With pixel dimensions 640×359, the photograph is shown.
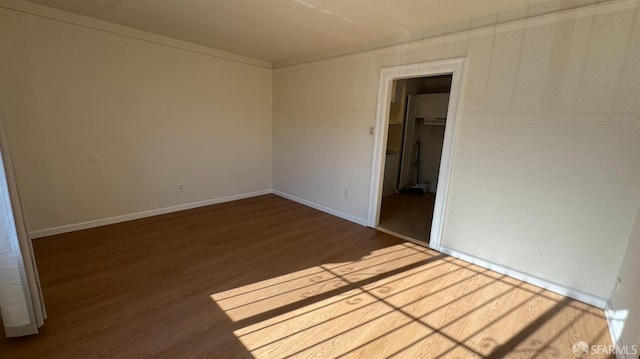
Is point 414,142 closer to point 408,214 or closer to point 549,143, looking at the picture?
point 408,214

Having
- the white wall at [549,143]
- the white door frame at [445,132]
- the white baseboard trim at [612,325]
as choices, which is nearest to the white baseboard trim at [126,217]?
the white door frame at [445,132]

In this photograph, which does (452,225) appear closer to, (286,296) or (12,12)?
(286,296)

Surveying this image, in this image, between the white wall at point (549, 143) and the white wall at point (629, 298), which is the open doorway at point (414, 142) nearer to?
the white wall at point (549, 143)

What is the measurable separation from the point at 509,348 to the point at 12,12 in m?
5.21

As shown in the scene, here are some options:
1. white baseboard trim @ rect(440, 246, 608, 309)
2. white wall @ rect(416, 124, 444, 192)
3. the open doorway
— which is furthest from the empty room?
white wall @ rect(416, 124, 444, 192)

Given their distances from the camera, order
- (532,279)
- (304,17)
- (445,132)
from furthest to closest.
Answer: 1. (445,132)
2. (304,17)
3. (532,279)

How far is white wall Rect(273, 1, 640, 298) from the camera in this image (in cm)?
199

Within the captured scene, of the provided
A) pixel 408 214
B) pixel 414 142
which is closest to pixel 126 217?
pixel 408 214

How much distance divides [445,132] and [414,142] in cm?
334

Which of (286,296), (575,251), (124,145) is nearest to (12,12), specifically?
(124,145)

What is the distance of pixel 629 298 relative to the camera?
177 cm
